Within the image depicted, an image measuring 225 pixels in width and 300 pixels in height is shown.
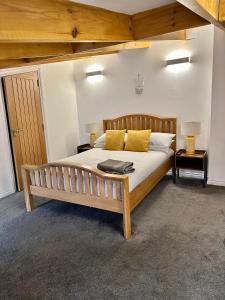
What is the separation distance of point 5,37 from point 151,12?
1.46 metres

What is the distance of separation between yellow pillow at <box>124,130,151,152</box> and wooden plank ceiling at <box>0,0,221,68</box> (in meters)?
1.89

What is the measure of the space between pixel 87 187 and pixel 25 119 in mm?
2179

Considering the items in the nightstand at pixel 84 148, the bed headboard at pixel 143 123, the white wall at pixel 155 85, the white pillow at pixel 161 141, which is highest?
the white wall at pixel 155 85

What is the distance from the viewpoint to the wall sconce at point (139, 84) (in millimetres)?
4602

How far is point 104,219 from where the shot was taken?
313 centimetres

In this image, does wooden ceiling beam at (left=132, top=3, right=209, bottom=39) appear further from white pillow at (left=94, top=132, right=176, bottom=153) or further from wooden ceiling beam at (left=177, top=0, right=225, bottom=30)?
white pillow at (left=94, top=132, right=176, bottom=153)

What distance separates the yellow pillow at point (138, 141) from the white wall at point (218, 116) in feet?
3.40

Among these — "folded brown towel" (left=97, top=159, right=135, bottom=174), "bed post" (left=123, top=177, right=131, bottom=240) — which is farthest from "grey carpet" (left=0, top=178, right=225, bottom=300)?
"folded brown towel" (left=97, top=159, right=135, bottom=174)

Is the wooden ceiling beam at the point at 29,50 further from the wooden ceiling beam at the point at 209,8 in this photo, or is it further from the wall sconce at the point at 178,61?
the wall sconce at the point at 178,61

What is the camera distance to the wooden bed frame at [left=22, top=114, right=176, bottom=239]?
264 centimetres

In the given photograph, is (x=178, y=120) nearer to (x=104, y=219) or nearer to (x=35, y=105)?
(x=104, y=219)

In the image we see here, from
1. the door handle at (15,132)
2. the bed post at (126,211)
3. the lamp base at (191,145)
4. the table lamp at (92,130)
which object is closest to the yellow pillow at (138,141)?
the lamp base at (191,145)

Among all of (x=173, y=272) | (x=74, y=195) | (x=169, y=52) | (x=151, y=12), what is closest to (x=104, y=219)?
(x=74, y=195)

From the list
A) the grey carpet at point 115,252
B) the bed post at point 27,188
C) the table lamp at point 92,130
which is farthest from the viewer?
the table lamp at point 92,130
